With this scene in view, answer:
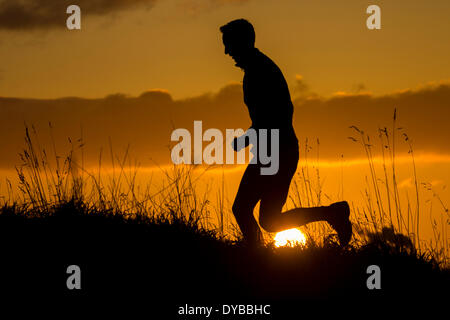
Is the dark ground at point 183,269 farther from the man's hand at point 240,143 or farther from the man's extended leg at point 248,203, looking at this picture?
the man's hand at point 240,143

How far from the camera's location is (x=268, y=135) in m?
6.20

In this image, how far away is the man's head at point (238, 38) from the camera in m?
6.33

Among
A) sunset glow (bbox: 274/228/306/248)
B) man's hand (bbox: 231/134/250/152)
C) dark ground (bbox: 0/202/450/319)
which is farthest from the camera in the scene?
sunset glow (bbox: 274/228/306/248)

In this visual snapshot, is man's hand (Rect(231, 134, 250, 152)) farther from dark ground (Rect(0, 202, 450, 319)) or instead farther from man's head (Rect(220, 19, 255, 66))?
dark ground (Rect(0, 202, 450, 319))

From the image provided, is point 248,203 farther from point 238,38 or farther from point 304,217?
point 238,38

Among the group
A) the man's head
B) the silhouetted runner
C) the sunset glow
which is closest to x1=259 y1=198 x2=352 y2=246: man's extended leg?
the silhouetted runner

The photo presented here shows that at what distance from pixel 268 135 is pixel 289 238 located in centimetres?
117

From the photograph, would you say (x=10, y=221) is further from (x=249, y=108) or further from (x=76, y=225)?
(x=249, y=108)

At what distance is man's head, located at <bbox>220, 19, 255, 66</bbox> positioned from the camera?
6.33 meters

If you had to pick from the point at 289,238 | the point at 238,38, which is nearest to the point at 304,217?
the point at 289,238

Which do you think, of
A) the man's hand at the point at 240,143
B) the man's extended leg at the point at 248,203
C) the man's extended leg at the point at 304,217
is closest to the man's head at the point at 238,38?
the man's hand at the point at 240,143

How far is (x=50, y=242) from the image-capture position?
618 cm
